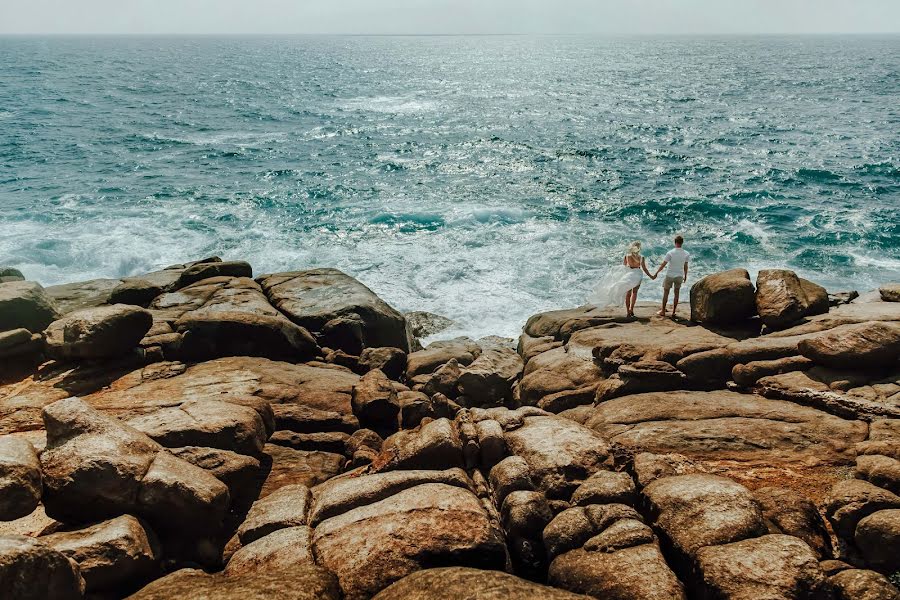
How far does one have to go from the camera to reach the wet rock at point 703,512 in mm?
7938

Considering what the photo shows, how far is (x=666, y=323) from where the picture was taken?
18.0 m

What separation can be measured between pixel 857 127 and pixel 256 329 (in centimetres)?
7011

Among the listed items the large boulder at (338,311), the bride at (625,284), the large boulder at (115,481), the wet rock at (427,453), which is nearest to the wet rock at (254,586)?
the large boulder at (115,481)

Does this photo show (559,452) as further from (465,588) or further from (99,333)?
(99,333)

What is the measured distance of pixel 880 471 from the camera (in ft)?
29.7

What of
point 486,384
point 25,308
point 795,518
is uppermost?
point 25,308

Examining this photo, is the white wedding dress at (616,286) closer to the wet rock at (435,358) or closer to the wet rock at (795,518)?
the wet rock at (435,358)

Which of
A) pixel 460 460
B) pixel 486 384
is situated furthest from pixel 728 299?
pixel 460 460

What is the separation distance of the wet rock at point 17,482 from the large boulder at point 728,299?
52.2 ft

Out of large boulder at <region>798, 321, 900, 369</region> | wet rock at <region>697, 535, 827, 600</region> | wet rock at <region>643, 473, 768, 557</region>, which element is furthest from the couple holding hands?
wet rock at <region>697, 535, 827, 600</region>

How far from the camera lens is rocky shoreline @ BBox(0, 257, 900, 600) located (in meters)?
7.64

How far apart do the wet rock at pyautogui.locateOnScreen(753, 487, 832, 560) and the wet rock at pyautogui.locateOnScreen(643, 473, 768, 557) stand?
1.39 ft

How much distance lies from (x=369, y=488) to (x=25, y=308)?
13.0 m

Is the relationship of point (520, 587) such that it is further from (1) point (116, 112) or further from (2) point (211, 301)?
(1) point (116, 112)
